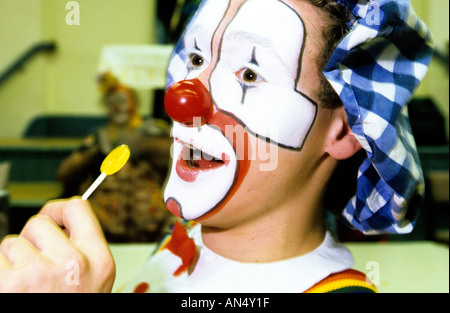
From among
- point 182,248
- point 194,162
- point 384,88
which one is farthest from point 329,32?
point 182,248

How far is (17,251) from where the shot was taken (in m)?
0.38

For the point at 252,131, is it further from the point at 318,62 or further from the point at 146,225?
the point at 146,225

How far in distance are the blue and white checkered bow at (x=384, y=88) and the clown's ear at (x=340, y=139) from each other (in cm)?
3

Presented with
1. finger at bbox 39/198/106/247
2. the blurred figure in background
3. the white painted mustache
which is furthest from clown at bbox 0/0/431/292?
the blurred figure in background

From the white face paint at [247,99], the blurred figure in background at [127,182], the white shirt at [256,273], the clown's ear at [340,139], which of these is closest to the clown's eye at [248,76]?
the white face paint at [247,99]

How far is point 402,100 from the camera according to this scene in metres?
0.53

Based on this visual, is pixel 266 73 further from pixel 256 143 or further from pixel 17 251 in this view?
pixel 17 251

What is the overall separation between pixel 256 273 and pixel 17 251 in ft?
0.94

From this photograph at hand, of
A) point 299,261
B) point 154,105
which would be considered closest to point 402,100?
point 299,261

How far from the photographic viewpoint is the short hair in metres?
0.54

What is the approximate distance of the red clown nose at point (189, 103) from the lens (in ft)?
1.61

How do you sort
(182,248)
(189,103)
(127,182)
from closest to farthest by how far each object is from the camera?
(189,103) < (182,248) < (127,182)
